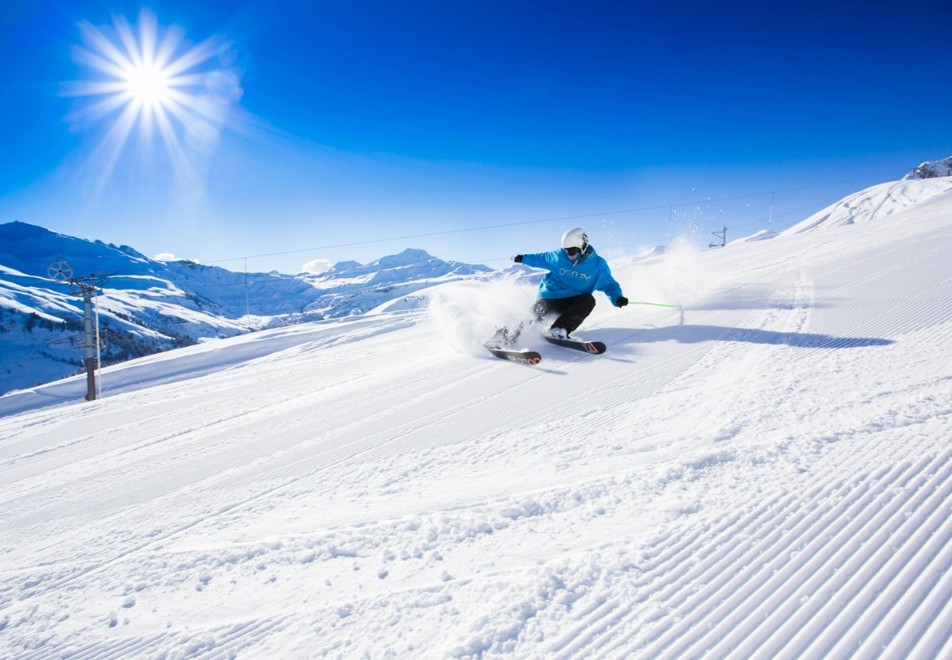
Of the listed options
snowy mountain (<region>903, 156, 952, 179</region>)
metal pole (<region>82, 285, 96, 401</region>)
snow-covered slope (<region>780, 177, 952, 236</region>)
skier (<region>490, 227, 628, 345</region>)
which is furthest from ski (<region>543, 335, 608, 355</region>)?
snowy mountain (<region>903, 156, 952, 179</region>)

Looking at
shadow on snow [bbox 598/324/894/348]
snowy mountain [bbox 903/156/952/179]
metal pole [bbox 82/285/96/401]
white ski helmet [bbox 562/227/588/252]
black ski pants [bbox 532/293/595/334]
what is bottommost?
metal pole [bbox 82/285/96/401]

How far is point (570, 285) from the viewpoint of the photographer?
5871 mm

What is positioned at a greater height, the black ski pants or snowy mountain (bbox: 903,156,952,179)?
snowy mountain (bbox: 903,156,952,179)

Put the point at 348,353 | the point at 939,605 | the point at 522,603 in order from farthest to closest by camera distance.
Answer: the point at 348,353
the point at 522,603
the point at 939,605

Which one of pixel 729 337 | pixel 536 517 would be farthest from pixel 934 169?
pixel 536 517

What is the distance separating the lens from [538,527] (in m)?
1.94

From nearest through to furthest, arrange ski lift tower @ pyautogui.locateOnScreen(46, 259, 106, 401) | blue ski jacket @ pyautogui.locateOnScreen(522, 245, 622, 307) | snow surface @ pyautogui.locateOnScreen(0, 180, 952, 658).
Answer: snow surface @ pyautogui.locateOnScreen(0, 180, 952, 658), blue ski jacket @ pyautogui.locateOnScreen(522, 245, 622, 307), ski lift tower @ pyautogui.locateOnScreen(46, 259, 106, 401)

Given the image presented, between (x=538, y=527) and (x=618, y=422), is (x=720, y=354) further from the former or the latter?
(x=538, y=527)

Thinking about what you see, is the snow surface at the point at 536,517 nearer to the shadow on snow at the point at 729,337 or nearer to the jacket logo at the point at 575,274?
the shadow on snow at the point at 729,337

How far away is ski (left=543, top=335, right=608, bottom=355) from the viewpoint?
4.79 metres

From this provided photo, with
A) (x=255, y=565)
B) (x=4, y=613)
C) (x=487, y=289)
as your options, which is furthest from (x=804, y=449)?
(x=487, y=289)

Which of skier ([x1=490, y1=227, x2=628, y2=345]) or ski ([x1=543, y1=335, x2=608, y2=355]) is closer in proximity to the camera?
ski ([x1=543, y1=335, x2=608, y2=355])

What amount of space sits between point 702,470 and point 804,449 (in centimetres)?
57

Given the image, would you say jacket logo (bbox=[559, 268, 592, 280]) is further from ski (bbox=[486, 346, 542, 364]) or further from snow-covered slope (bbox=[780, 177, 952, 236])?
snow-covered slope (bbox=[780, 177, 952, 236])
